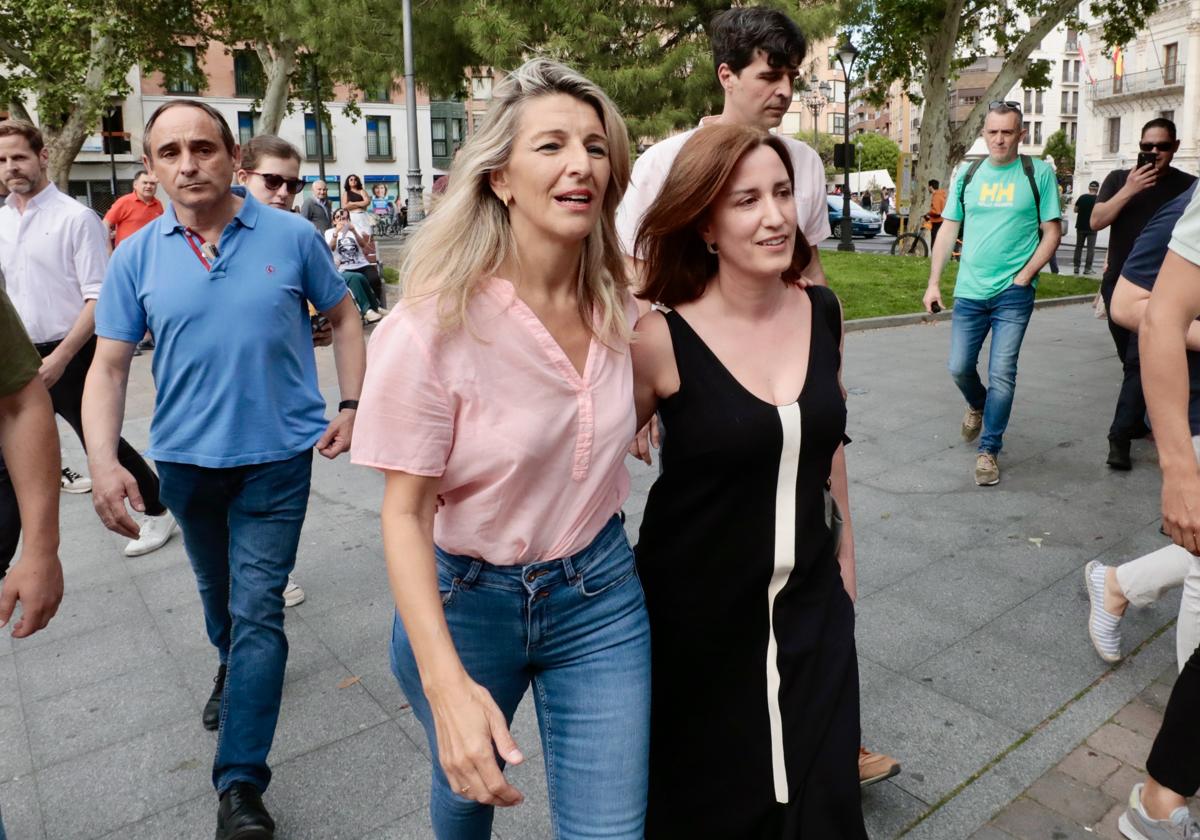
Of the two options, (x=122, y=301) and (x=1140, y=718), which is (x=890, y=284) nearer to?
(x=1140, y=718)

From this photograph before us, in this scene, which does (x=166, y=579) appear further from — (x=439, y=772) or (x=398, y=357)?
(x=398, y=357)

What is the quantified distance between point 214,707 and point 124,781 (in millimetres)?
381

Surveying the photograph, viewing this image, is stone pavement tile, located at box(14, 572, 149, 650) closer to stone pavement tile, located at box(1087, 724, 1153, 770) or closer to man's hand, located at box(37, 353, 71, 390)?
man's hand, located at box(37, 353, 71, 390)

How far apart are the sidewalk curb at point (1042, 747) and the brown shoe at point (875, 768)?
15 cm

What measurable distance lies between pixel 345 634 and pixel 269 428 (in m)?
1.39

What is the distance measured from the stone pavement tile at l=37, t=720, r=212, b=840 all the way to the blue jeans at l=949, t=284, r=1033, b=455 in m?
4.52

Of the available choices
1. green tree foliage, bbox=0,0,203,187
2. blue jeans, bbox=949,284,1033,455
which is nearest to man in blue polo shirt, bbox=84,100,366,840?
blue jeans, bbox=949,284,1033,455

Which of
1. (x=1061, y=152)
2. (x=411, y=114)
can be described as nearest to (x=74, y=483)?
(x=411, y=114)

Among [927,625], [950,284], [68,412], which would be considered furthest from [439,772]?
[950,284]

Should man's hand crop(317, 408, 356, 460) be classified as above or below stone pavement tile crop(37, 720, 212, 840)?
above

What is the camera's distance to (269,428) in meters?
2.92

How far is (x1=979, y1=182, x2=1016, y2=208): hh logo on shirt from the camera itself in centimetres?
574

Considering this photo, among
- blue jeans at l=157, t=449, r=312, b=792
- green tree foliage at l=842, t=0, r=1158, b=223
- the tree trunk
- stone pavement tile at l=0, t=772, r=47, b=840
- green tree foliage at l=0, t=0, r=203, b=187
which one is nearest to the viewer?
blue jeans at l=157, t=449, r=312, b=792

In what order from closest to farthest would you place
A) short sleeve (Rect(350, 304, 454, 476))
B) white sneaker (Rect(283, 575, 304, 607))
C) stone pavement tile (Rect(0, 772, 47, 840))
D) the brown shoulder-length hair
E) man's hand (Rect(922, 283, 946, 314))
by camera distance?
short sleeve (Rect(350, 304, 454, 476))
the brown shoulder-length hair
stone pavement tile (Rect(0, 772, 47, 840))
white sneaker (Rect(283, 575, 304, 607))
man's hand (Rect(922, 283, 946, 314))
